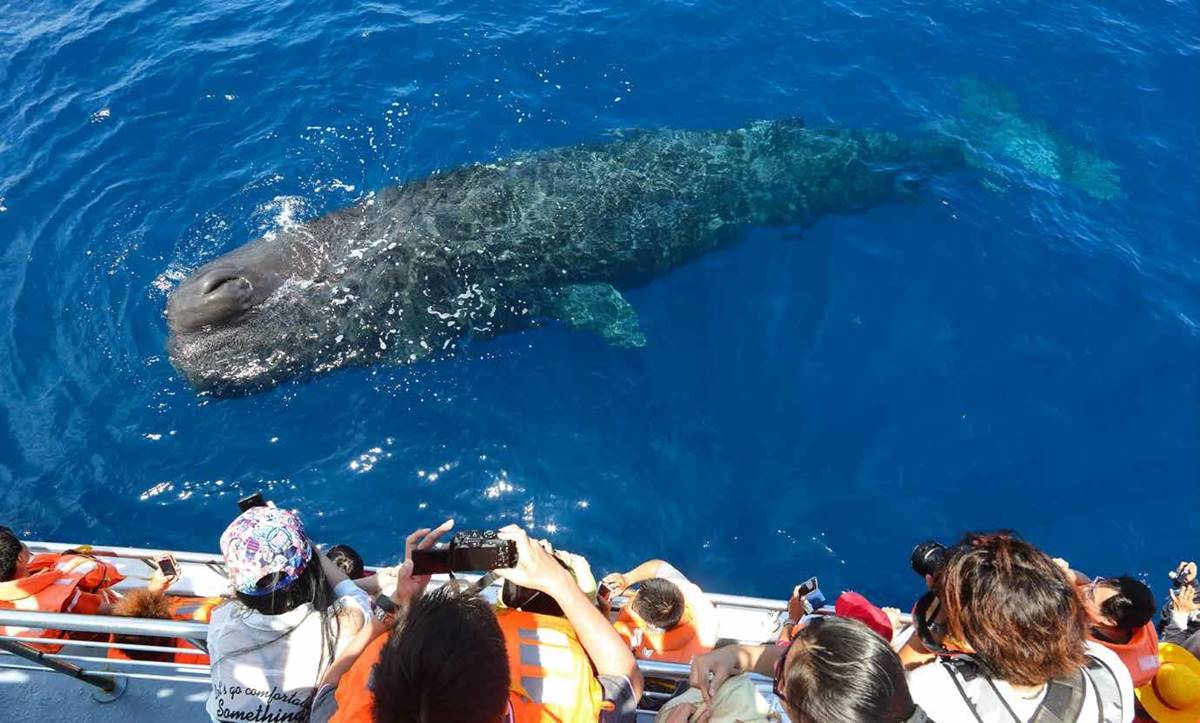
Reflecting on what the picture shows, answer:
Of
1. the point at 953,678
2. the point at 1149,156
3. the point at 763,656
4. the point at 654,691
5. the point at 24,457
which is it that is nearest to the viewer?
the point at 953,678

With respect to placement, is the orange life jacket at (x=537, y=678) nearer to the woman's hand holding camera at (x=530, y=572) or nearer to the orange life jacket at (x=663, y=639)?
the woman's hand holding camera at (x=530, y=572)

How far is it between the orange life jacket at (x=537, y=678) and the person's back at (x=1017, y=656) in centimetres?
176

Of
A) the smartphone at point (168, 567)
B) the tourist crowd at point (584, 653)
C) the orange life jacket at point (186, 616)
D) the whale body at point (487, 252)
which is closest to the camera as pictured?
the tourist crowd at point (584, 653)

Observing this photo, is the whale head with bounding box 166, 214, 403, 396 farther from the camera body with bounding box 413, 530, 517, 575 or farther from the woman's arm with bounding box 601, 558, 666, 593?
the camera body with bounding box 413, 530, 517, 575

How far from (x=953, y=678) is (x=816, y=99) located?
39.6 ft

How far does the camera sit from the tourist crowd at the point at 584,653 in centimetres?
278

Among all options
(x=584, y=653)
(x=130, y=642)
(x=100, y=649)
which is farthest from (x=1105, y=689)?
(x=100, y=649)

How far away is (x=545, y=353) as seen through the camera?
1000 cm

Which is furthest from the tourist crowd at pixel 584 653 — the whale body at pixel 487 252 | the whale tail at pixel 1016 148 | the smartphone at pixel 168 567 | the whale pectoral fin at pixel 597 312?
the whale tail at pixel 1016 148

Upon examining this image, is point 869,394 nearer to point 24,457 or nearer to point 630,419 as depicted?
point 630,419

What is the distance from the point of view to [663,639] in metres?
5.36

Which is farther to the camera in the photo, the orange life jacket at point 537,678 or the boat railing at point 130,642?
the boat railing at point 130,642

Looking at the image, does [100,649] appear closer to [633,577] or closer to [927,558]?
[633,577]

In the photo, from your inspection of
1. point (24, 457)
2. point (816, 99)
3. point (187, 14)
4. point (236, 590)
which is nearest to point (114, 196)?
point (24, 457)
